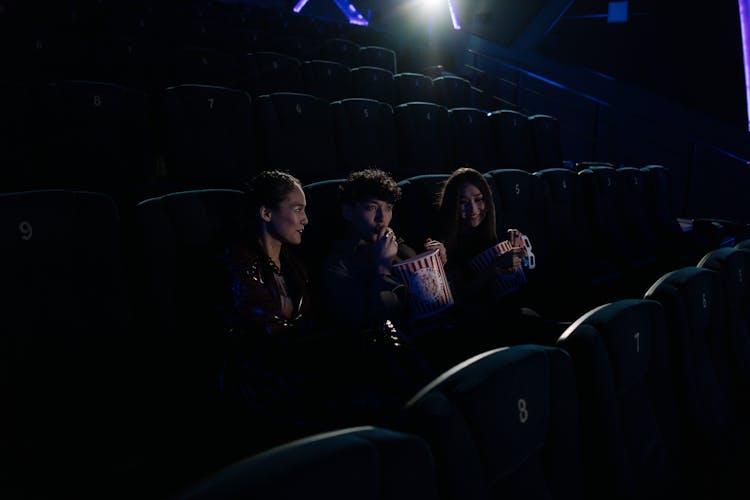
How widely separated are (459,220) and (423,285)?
18 cm

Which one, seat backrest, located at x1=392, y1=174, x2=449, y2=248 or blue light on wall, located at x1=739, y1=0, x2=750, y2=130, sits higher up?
blue light on wall, located at x1=739, y1=0, x2=750, y2=130

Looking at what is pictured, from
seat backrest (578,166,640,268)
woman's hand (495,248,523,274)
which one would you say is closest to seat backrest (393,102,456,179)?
seat backrest (578,166,640,268)

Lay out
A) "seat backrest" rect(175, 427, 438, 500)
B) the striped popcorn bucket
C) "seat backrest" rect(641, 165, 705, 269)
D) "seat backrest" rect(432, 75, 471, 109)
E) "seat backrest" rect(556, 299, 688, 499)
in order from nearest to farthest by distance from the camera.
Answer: "seat backrest" rect(175, 427, 438, 500)
"seat backrest" rect(556, 299, 688, 499)
the striped popcorn bucket
"seat backrest" rect(641, 165, 705, 269)
"seat backrest" rect(432, 75, 471, 109)

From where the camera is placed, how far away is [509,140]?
1166 mm

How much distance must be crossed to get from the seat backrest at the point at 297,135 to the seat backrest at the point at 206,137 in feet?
0.09

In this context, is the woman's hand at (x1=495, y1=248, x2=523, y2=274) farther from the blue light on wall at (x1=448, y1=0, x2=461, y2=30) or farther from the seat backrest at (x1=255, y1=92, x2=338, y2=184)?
the blue light on wall at (x1=448, y1=0, x2=461, y2=30)

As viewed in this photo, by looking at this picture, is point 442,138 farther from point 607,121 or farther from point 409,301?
point 607,121

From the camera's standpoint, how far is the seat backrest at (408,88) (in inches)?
51.1

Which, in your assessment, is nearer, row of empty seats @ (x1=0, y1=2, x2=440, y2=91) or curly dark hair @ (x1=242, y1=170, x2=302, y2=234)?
curly dark hair @ (x1=242, y1=170, x2=302, y2=234)

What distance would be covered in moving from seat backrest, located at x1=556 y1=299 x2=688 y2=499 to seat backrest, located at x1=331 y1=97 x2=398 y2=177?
611mm

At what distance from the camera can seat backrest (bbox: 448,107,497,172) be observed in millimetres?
1085

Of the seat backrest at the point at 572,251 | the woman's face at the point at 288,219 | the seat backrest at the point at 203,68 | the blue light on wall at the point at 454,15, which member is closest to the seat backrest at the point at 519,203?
the seat backrest at the point at 572,251

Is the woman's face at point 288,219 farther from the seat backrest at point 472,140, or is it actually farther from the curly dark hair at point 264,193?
the seat backrest at point 472,140

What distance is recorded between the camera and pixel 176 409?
0.45 metres
